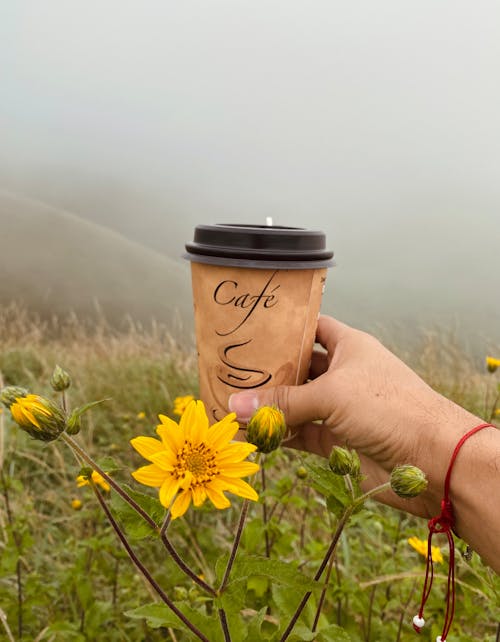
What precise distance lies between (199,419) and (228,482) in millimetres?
116

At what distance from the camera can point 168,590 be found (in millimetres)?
2305

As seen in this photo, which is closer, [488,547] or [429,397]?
[488,547]

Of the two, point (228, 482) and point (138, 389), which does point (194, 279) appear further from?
point (138, 389)

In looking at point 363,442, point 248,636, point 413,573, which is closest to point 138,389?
point 413,573

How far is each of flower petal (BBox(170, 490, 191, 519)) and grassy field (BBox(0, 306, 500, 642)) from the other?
87mm

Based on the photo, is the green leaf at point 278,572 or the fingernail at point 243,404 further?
the fingernail at point 243,404

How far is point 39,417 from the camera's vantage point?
100 centimetres

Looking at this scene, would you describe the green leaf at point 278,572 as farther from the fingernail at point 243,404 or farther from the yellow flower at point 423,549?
the yellow flower at point 423,549

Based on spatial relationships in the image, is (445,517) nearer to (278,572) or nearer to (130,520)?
(278,572)

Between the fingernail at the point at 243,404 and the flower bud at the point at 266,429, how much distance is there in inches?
16.7

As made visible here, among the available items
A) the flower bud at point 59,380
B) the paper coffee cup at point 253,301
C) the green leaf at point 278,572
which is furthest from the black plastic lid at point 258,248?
the green leaf at point 278,572

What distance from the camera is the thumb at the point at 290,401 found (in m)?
1.46

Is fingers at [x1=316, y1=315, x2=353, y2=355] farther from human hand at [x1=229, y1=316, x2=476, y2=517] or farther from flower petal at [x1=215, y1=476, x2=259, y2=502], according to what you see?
flower petal at [x1=215, y1=476, x2=259, y2=502]

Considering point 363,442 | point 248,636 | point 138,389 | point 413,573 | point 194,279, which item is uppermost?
point 194,279
